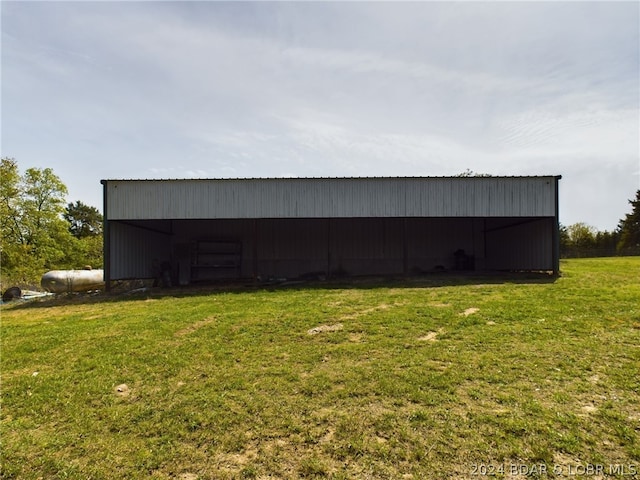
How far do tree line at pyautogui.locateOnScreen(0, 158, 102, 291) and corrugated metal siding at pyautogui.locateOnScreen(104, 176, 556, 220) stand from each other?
1425cm

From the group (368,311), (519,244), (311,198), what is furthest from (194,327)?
(519,244)

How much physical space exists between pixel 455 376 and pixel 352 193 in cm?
1086

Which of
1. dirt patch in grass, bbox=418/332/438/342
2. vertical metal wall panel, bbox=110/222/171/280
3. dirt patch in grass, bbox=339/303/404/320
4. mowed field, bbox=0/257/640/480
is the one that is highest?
vertical metal wall panel, bbox=110/222/171/280

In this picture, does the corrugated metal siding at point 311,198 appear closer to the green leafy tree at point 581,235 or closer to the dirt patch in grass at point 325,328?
the dirt patch in grass at point 325,328

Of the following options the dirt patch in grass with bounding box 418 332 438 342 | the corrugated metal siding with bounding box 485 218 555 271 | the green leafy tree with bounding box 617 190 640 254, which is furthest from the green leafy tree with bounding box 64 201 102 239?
the green leafy tree with bounding box 617 190 640 254

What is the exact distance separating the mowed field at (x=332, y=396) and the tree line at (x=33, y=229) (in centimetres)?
2091

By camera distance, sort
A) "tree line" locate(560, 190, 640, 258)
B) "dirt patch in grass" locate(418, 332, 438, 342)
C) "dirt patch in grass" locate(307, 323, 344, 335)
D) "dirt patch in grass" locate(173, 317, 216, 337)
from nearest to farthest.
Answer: "dirt patch in grass" locate(418, 332, 438, 342)
"dirt patch in grass" locate(307, 323, 344, 335)
"dirt patch in grass" locate(173, 317, 216, 337)
"tree line" locate(560, 190, 640, 258)

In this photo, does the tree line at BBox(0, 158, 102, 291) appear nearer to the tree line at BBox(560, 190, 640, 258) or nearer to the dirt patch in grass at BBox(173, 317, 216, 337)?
the dirt patch in grass at BBox(173, 317, 216, 337)

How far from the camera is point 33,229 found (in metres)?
26.1

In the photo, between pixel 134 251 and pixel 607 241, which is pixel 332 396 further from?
pixel 607 241

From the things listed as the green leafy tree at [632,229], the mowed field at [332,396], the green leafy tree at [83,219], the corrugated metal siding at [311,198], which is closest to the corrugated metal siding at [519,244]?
the corrugated metal siding at [311,198]

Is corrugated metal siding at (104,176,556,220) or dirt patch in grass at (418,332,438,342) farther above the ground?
corrugated metal siding at (104,176,556,220)

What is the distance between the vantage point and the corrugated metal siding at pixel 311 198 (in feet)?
47.6

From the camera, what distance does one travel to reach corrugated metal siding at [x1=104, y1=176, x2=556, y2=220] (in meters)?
14.5
